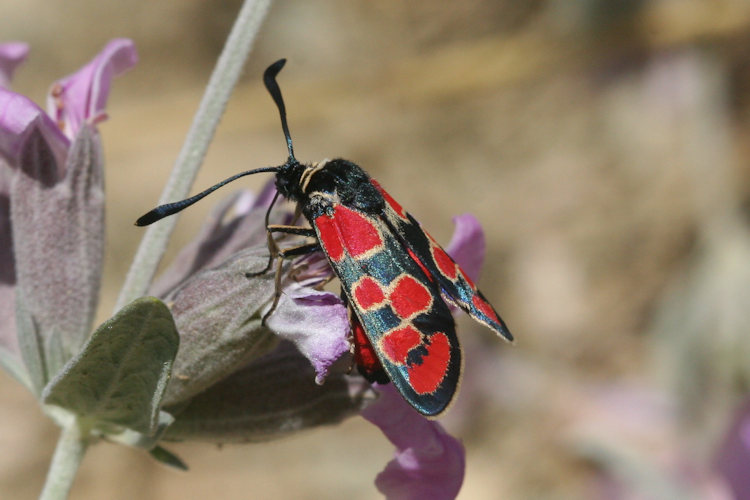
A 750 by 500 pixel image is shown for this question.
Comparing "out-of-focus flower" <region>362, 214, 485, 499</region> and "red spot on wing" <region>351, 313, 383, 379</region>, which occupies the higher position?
"red spot on wing" <region>351, 313, 383, 379</region>

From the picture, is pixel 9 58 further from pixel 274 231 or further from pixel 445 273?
pixel 445 273

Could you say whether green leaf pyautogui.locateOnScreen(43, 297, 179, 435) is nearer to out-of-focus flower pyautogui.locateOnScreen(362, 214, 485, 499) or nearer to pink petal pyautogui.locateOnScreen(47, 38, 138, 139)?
out-of-focus flower pyautogui.locateOnScreen(362, 214, 485, 499)

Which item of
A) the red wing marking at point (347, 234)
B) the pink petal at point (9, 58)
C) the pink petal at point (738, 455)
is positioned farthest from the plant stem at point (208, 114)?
the pink petal at point (738, 455)

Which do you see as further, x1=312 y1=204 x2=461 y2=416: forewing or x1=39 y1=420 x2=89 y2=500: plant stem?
x1=39 y1=420 x2=89 y2=500: plant stem

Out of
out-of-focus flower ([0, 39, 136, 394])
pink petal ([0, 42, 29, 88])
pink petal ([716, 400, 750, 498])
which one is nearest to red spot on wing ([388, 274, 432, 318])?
out-of-focus flower ([0, 39, 136, 394])

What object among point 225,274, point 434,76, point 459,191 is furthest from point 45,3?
point 225,274

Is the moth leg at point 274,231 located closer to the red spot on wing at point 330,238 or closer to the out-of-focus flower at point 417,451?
the red spot on wing at point 330,238
